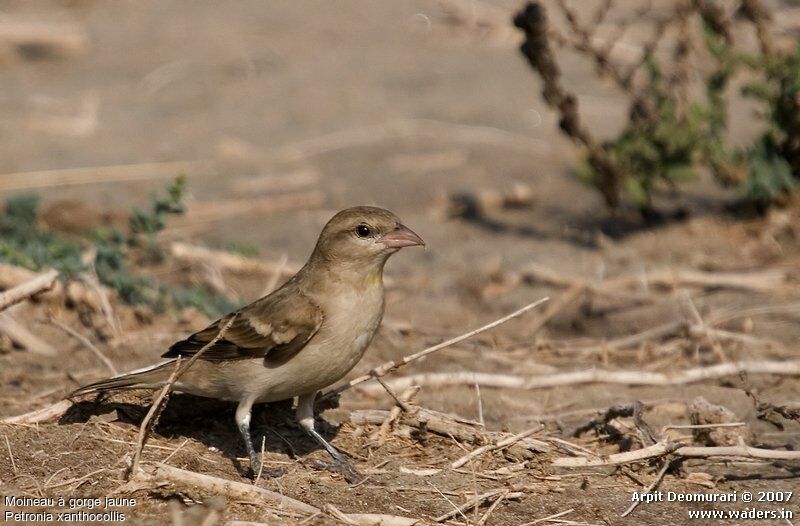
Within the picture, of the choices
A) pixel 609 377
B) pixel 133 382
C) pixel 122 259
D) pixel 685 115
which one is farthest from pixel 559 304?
pixel 133 382

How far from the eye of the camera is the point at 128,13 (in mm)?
15617

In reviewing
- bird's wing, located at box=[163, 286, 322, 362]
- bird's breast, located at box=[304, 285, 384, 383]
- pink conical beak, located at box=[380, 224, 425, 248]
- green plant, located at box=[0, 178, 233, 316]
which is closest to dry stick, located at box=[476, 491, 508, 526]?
bird's breast, located at box=[304, 285, 384, 383]

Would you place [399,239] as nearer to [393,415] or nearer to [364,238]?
[364,238]

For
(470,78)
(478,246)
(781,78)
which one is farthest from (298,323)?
(470,78)

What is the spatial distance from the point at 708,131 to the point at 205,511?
5993mm

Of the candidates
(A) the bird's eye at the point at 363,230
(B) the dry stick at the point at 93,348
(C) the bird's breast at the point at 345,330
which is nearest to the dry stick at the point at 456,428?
(C) the bird's breast at the point at 345,330

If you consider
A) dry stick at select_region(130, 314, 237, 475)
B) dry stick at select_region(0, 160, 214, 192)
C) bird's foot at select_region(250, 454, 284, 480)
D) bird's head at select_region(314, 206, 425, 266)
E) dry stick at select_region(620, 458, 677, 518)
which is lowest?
dry stick at select_region(0, 160, 214, 192)

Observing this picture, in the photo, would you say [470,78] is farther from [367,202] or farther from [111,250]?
[111,250]

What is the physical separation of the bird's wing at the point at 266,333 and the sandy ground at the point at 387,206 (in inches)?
18.4

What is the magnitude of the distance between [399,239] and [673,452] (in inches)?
63.5

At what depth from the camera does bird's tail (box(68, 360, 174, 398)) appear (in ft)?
16.8

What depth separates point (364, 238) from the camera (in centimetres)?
537

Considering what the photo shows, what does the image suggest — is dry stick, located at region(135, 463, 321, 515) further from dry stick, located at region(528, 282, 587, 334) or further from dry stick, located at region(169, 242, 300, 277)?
dry stick, located at region(169, 242, 300, 277)

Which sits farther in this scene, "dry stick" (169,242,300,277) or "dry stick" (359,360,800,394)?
"dry stick" (169,242,300,277)
